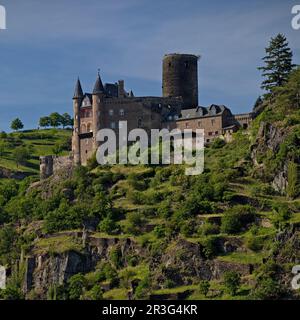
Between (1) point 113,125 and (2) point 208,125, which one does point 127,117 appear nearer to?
(1) point 113,125

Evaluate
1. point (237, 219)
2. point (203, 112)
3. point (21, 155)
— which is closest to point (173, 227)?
point (237, 219)

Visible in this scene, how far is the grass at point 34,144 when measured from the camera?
13312 centimetres

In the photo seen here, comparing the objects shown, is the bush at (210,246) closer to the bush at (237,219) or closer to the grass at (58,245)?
the bush at (237,219)

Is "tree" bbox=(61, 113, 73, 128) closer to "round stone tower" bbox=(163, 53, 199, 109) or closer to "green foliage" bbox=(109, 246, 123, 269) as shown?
"round stone tower" bbox=(163, 53, 199, 109)

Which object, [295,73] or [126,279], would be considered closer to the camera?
[126,279]

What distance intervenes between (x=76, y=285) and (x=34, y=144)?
2299 inches

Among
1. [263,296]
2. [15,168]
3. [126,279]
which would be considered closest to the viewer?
[263,296]

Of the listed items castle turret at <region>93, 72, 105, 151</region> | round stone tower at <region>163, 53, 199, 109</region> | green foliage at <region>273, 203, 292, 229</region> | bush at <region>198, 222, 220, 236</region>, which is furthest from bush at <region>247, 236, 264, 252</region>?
round stone tower at <region>163, 53, 199, 109</region>

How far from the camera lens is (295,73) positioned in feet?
329

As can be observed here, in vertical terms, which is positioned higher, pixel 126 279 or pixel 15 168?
pixel 15 168

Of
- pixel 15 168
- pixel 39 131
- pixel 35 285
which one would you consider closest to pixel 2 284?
pixel 35 285

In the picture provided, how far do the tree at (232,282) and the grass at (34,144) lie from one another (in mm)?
53099

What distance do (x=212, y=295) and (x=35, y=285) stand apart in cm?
1735
